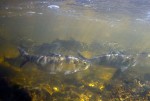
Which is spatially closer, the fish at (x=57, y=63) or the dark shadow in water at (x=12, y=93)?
the dark shadow in water at (x=12, y=93)

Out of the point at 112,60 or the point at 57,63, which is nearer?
the point at 57,63

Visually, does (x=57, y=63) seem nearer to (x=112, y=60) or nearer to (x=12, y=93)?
(x=12, y=93)

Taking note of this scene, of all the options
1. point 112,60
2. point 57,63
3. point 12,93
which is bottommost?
point 112,60

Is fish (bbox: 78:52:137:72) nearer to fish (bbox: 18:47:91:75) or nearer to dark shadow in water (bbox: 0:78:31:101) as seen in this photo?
fish (bbox: 18:47:91:75)

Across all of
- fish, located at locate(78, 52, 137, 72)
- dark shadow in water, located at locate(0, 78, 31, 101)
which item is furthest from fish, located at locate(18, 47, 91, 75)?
fish, located at locate(78, 52, 137, 72)

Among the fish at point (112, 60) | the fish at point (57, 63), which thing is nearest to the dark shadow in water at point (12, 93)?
the fish at point (57, 63)

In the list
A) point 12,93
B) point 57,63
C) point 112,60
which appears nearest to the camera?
point 12,93

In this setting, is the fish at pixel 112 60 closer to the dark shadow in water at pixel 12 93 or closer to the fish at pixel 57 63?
the fish at pixel 57 63

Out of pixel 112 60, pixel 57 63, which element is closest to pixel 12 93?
pixel 57 63

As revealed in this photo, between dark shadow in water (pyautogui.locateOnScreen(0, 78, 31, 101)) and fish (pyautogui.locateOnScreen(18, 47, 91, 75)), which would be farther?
fish (pyautogui.locateOnScreen(18, 47, 91, 75))
